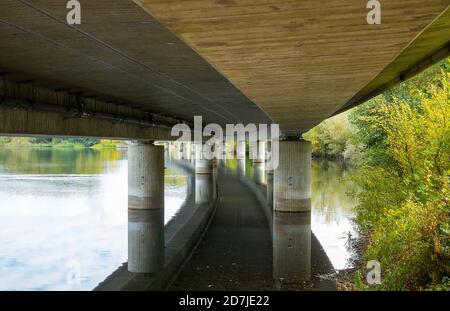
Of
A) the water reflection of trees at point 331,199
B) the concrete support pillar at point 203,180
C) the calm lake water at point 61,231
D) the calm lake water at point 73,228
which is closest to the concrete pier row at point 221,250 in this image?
the calm lake water at point 73,228

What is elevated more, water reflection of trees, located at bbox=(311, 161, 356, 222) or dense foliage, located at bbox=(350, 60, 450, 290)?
dense foliage, located at bbox=(350, 60, 450, 290)

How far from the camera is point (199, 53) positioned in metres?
5.34

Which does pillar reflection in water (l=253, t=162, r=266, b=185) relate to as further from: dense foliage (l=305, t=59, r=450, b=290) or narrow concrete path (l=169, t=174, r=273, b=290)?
dense foliage (l=305, t=59, r=450, b=290)

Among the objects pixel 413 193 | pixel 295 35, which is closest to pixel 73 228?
pixel 413 193

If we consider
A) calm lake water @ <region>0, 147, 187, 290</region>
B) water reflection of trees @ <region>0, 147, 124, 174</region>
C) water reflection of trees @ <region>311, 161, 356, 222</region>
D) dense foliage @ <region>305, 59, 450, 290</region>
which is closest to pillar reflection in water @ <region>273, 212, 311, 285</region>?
water reflection of trees @ <region>311, 161, 356, 222</region>

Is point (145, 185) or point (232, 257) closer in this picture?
point (232, 257)

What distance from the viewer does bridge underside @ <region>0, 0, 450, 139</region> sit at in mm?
4199

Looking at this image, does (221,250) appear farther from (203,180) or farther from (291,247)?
(203,180)

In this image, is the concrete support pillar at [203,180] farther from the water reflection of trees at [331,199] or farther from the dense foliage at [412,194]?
the dense foliage at [412,194]

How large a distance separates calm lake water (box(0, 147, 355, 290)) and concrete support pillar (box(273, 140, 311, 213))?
1302 millimetres

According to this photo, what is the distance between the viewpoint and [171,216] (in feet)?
94.0

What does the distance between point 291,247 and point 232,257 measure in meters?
3.37

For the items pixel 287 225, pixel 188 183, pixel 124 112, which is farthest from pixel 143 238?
pixel 188 183
